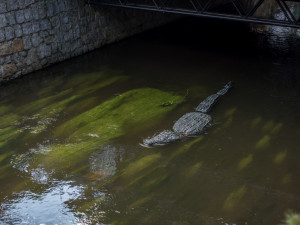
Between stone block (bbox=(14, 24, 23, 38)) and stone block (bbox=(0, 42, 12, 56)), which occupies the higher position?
stone block (bbox=(14, 24, 23, 38))

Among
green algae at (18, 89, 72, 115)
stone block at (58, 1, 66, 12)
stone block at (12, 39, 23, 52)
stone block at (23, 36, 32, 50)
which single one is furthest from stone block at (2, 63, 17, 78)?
stone block at (58, 1, 66, 12)

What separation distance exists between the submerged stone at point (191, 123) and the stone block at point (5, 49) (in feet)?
14.4

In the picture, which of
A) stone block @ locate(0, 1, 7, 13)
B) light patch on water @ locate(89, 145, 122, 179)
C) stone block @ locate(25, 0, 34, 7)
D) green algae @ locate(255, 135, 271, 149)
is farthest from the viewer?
stone block @ locate(25, 0, 34, 7)

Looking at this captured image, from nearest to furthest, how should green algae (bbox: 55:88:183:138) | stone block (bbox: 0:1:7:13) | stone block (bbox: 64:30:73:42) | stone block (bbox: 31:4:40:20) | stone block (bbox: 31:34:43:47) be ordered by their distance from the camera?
green algae (bbox: 55:88:183:138), stone block (bbox: 0:1:7:13), stone block (bbox: 31:4:40:20), stone block (bbox: 31:34:43:47), stone block (bbox: 64:30:73:42)

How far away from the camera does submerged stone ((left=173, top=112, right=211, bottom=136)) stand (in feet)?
22.5

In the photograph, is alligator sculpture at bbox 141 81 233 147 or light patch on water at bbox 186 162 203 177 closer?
light patch on water at bbox 186 162 203 177

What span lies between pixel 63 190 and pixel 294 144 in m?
3.74

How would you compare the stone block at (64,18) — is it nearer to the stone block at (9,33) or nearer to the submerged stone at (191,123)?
the stone block at (9,33)

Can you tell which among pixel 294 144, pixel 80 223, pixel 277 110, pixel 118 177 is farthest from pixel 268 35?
pixel 80 223

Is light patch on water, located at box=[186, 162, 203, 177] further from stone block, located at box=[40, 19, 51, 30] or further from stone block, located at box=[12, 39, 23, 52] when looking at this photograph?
stone block, located at box=[40, 19, 51, 30]

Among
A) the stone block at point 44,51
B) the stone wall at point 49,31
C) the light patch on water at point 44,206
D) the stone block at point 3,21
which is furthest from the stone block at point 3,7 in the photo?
the light patch on water at point 44,206

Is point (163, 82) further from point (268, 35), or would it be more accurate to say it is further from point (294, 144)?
point (268, 35)

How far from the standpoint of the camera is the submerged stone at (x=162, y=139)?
6568 millimetres

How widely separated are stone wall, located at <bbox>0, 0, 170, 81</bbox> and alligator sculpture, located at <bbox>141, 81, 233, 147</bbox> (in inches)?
169
